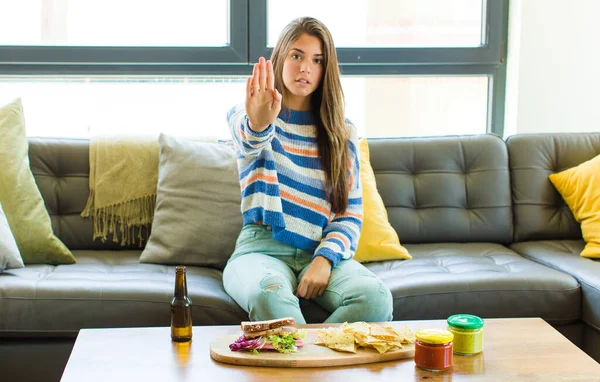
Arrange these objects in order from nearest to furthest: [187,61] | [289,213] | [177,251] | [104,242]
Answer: [289,213]
[177,251]
[104,242]
[187,61]

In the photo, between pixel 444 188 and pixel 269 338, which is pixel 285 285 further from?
pixel 444 188

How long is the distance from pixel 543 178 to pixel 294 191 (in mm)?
1146

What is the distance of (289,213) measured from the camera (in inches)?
83.0

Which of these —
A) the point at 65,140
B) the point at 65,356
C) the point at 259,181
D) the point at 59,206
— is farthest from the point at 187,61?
the point at 65,356

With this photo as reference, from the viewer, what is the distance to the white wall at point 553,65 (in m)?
3.06

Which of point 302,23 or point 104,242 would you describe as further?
point 104,242

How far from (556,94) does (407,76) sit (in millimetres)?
652

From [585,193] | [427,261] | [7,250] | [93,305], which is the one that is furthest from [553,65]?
[7,250]

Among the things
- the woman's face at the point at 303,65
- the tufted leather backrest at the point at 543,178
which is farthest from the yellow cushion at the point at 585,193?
the woman's face at the point at 303,65

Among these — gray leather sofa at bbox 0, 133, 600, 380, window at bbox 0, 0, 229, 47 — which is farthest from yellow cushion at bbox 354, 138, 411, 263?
window at bbox 0, 0, 229, 47

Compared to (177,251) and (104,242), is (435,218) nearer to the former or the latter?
(177,251)

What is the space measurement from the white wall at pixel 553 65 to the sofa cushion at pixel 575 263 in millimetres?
658

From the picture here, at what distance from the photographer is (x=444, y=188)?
8.87 ft

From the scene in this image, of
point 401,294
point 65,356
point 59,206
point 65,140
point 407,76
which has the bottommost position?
point 65,356
